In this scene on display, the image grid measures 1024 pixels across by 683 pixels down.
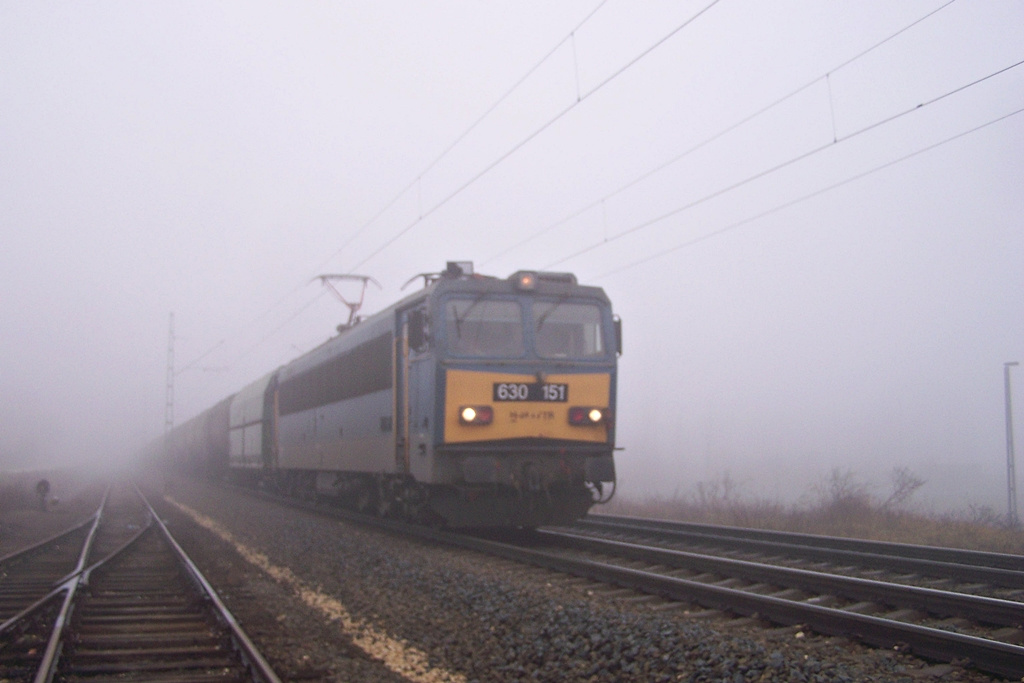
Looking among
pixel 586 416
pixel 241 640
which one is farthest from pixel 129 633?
pixel 586 416

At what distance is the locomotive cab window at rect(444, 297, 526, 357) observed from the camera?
10984 mm

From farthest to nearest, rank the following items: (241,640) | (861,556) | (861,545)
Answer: (861,545), (861,556), (241,640)

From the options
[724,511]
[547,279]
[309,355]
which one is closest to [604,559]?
[547,279]

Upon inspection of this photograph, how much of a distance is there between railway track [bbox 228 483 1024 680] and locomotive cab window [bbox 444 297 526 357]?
2.44 m

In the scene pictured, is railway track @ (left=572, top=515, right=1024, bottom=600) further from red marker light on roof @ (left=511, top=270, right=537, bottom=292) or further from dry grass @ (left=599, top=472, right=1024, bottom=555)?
red marker light on roof @ (left=511, top=270, right=537, bottom=292)

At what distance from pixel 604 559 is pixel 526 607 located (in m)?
2.78

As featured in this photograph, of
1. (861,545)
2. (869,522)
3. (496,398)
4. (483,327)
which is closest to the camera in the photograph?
(861,545)

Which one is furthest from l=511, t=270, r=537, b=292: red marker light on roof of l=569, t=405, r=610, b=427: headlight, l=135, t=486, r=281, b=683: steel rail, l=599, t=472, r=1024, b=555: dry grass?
l=599, t=472, r=1024, b=555: dry grass

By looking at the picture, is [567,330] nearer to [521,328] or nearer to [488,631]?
[521,328]

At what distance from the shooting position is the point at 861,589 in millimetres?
6562

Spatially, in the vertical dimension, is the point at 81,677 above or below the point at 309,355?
below

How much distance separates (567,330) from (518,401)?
130 cm

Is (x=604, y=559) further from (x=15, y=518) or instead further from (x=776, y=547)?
(x=15, y=518)

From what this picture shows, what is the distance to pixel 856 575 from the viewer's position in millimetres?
7996
